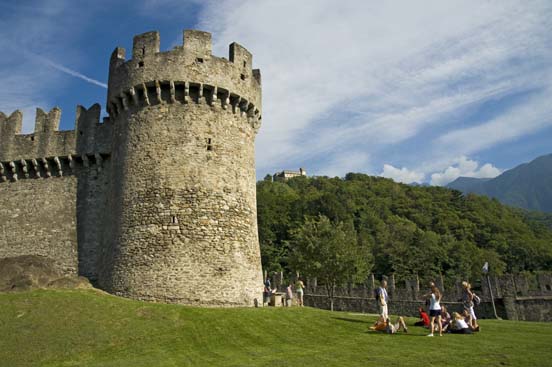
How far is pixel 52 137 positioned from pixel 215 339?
17.6 meters

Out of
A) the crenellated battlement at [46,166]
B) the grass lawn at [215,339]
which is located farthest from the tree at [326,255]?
the crenellated battlement at [46,166]

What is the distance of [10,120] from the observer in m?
25.6

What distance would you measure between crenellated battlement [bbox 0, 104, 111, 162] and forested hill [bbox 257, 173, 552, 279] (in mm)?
28153

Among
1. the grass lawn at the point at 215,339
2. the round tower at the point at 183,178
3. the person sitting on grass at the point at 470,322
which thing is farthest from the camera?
the round tower at the point at 183,178

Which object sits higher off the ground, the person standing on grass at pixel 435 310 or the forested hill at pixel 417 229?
the forested hill at pixel 417 229

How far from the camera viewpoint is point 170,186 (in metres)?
18.8

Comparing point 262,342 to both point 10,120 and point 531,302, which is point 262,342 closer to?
point 531,302

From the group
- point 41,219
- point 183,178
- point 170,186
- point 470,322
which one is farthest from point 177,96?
point 470,322

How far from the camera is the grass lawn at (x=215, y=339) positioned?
34.2ft

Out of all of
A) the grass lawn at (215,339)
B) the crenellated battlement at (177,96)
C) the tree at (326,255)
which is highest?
the crenellated battlement at (177,96)

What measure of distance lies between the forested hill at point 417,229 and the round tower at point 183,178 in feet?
92.5

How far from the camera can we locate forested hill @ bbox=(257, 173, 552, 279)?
188ft

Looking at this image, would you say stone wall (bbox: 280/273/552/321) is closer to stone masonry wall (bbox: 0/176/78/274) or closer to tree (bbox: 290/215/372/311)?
tree (bbox: 290/215/372/311)

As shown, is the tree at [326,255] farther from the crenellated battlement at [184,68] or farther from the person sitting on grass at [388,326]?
the person sitting on grass at [388,326]
